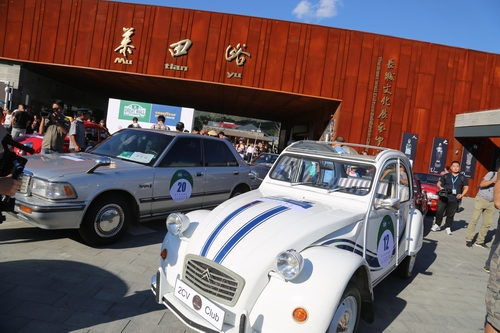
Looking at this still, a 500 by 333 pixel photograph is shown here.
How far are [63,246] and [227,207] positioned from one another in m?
2.66

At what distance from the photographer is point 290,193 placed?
13.1 feet

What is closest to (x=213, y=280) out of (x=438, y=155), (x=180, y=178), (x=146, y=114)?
(x=180, y=178)

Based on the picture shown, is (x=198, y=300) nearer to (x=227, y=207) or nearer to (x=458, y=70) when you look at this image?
(x=227, y=207)

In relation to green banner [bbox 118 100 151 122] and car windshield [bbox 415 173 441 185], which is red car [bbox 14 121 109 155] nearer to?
green banner [bbox 118 100 151 122]

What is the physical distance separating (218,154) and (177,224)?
3461 millimetres

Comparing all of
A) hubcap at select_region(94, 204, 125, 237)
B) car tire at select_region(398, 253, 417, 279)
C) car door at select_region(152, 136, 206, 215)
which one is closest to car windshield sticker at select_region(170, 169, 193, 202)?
car door at select_region(152, 136, 206, 215)

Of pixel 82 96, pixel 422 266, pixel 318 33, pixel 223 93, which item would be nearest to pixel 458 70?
pixel 318 33

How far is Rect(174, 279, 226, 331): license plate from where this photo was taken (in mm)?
2455

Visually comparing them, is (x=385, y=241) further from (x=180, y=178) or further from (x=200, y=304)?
(x=180, y=178)

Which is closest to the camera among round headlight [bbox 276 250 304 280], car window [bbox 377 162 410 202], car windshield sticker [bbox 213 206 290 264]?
round headlight [bbox 276 250 304 280]

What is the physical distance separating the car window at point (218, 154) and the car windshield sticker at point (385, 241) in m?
3.38

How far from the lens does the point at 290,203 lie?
3.49 metres

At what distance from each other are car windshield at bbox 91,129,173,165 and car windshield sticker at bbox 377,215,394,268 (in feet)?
11.4

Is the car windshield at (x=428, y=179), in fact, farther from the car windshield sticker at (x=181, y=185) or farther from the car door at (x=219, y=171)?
the car windshield sticker at (x=181, y=185)
